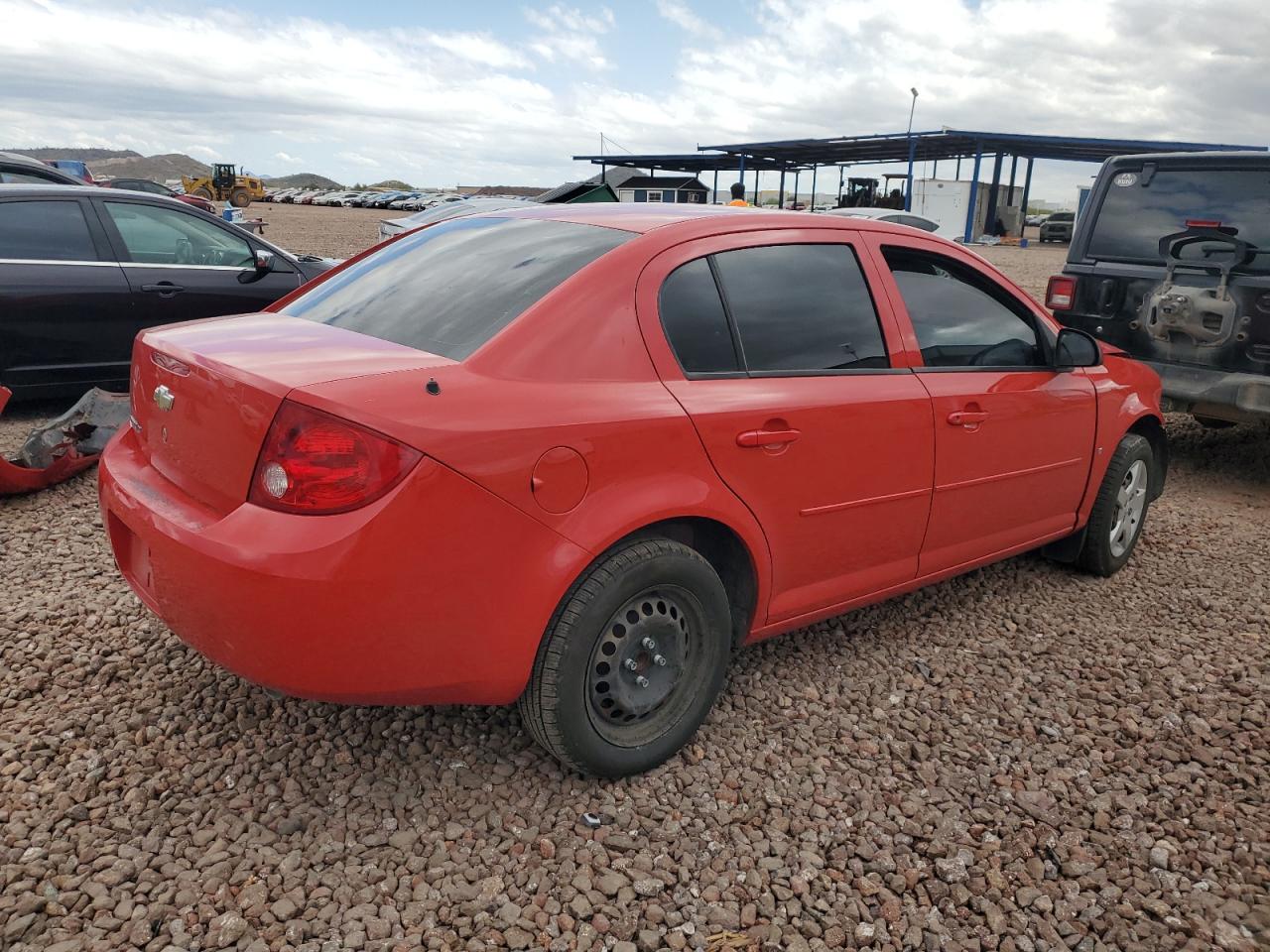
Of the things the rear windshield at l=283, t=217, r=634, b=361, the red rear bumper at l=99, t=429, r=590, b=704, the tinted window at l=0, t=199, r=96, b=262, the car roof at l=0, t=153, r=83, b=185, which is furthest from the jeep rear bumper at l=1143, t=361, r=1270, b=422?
the car roof at l=0, t=153, r=83, b=185

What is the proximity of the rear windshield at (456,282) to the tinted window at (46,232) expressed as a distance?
3.85 m

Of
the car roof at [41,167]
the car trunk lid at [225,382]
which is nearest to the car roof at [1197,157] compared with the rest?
the car trunk lid at [225,382]

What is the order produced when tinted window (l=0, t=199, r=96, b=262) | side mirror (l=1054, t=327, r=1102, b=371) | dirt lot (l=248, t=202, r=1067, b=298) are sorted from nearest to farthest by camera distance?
side mirror (l=1054, t=327, r=1102, b=371)
tinted window (l=0, t=199, r=96, b=262)
dirt lot (l=248, t=202, r=1067, b=298)

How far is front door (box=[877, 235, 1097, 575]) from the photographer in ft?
11.2

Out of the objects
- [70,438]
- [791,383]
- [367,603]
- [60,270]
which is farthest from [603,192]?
[367,603]

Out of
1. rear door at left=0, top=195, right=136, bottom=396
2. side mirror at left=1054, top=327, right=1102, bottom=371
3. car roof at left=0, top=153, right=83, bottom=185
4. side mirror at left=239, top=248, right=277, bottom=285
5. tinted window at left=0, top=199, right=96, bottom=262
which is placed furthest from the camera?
car roof at left=0, top=153, right=83, bottom=185

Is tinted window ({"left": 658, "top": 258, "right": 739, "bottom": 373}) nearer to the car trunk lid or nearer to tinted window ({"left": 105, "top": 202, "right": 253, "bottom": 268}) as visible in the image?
the car trunk lid

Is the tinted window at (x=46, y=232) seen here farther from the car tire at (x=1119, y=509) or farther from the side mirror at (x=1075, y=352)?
the car tire at (x=1119, y=509)

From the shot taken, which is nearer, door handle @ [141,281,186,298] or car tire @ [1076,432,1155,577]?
car tire @ [1076,432,1155,577]

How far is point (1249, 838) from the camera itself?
264 centimetres

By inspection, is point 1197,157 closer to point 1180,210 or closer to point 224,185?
point 1180,210

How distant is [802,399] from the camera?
2932 millimetres

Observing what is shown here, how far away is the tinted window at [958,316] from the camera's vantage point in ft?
11.2

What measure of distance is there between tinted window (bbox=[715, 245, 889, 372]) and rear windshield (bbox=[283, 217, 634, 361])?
16.5 inches
